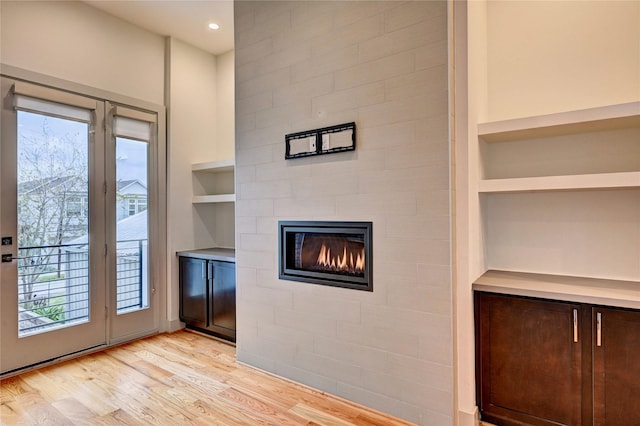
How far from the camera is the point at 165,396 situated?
256 centimetres

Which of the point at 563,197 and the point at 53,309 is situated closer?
the point at 563,197

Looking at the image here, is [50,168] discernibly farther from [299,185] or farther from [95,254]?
[299,185]

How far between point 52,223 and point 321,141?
241 cm

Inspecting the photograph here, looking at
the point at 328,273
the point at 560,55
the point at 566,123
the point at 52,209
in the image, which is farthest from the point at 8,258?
the point at 560,55

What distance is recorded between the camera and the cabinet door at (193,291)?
148 inches

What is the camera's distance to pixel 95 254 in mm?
3359

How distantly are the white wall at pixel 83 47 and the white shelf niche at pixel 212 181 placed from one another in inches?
33.3

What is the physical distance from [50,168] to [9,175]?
0.93 feet

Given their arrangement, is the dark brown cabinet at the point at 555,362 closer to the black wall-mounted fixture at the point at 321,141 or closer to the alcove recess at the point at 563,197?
the alcove recess at the point at 563,197

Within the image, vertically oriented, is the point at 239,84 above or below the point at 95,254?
above

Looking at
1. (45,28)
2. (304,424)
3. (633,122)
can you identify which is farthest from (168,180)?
(633,122)

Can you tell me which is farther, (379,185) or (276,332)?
(276,332)

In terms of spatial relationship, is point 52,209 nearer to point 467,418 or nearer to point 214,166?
point 214,166

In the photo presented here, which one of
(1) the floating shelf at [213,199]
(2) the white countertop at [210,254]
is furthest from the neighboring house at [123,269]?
(1) the floating shelf at [213,199]
